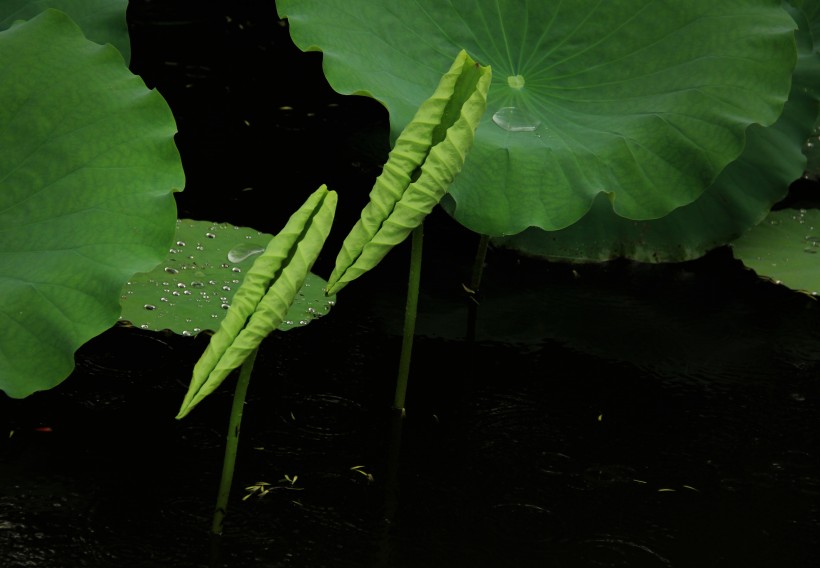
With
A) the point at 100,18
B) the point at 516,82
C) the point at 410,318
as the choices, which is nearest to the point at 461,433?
the point at 410,318

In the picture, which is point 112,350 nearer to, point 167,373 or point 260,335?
point 167,373

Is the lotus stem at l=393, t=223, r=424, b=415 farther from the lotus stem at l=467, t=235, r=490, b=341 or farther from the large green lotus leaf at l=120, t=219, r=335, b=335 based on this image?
the lotus stem at l=467, t=235, r=490, b=341

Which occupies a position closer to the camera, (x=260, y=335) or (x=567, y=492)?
(x=260, y=335)

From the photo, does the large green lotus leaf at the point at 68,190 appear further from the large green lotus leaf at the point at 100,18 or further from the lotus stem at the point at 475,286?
the lotus stem at the point at 475,286

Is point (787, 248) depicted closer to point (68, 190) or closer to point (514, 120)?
point (514, 120)

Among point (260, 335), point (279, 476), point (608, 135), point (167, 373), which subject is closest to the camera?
point (260, 335)

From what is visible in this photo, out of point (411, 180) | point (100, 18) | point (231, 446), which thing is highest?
point (100, 18)

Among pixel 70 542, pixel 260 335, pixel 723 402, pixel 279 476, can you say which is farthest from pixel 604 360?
pixel 70 542
